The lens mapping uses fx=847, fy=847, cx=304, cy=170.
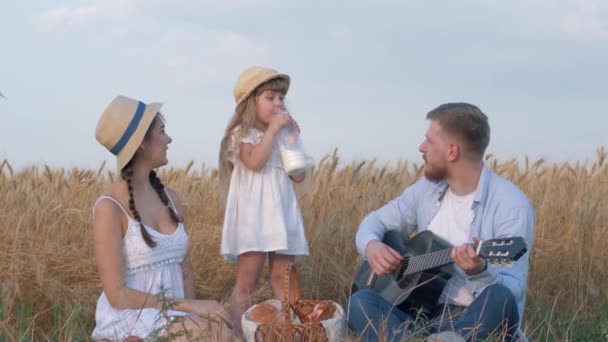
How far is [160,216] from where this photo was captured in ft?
13.2

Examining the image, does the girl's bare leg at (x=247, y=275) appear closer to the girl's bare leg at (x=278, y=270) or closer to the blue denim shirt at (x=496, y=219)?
the girl's bare leg at (x=278, y=270)

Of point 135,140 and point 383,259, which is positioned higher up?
point 135,140

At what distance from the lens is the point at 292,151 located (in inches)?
194

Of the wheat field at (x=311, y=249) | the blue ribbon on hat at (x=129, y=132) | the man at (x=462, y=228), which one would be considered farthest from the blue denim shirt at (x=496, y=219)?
the blue ribbon on hat at (x=129, y=132)

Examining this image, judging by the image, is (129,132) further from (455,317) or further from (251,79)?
(455,317)

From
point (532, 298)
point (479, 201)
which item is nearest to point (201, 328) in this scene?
point (479, 201)

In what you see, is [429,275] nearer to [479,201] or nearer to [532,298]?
[479,201]

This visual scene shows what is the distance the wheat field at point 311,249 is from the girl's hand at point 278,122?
99 centimetres

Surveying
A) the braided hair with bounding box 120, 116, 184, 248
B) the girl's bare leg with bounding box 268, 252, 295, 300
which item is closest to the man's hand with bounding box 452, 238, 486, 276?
the braided hair with bounding box 120, 116, 184, 248

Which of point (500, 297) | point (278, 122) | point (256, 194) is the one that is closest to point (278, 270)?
point (256, 194)

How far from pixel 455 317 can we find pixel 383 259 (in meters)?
0.43

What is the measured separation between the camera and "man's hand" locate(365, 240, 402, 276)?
403cm

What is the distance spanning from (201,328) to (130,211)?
0.65 metres

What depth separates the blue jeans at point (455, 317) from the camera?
3.72 meters
